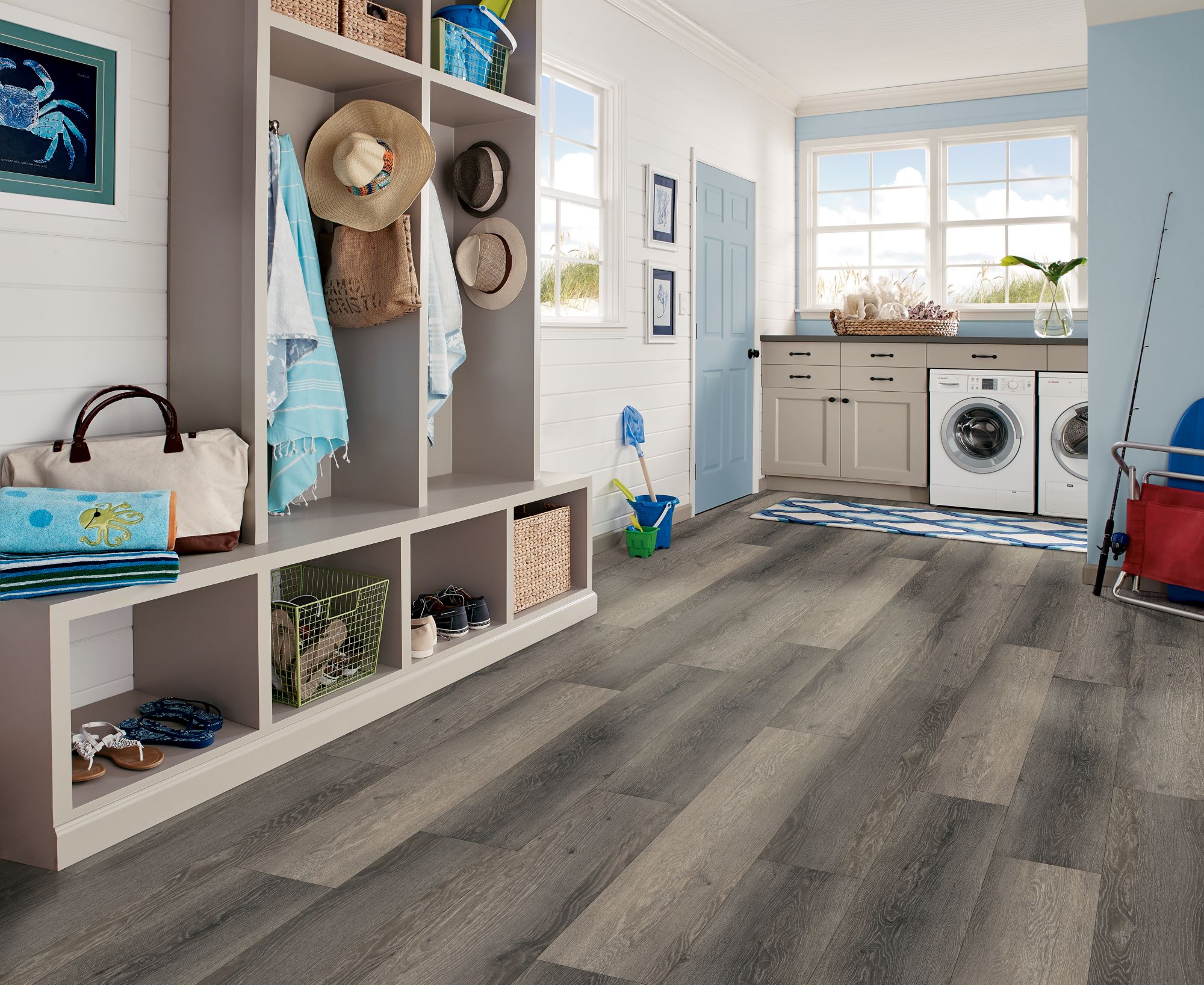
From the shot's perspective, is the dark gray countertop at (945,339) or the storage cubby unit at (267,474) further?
the dark gray countertop at (945,339)

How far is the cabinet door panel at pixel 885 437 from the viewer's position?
637 centimetres

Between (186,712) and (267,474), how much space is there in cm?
63

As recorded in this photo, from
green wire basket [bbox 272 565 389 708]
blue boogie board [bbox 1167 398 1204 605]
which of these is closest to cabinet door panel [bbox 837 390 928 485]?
blue boogie board [bbox 1167 398 1204 605]

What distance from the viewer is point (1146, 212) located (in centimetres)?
411

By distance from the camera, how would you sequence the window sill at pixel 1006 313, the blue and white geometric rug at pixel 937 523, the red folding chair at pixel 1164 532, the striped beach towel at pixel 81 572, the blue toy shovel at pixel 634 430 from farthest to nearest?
the window sill at pixel 1006 313
the blue and white geometric rug at pixel 937 523
the blue toy shovel at pixel 634 430
the red folding chair at pixel 1164 532
the striped beach towel at pixel 81 572

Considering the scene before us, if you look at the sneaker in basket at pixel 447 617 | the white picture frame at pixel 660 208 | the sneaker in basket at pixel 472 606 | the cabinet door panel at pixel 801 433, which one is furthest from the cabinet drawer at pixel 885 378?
the sneaker in basket at pixel 447 617

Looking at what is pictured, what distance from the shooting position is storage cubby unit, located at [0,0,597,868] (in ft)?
6.72

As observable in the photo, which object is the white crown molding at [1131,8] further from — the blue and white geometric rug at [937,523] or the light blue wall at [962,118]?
the light blue wall at [962,118]

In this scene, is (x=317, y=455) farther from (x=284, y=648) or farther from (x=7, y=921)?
(x=7, y=921)

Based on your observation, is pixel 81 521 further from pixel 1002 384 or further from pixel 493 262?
pixel 1002 384

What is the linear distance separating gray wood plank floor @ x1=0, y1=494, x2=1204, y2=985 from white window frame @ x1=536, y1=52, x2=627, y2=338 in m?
1.85

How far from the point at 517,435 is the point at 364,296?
89 cm

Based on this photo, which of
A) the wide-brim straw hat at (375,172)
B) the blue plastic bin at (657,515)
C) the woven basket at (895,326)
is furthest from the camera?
the woven basket at (895,326)

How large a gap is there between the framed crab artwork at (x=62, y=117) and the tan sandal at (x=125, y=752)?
1.18m
